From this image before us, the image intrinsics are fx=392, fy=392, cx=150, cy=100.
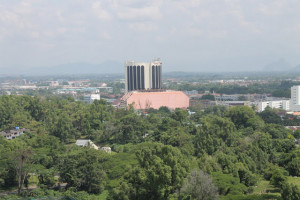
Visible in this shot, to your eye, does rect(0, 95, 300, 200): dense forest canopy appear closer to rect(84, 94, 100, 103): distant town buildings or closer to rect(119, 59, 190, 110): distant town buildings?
rect(119, 59, 190, 110): distant town buildings

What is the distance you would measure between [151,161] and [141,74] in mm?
51045

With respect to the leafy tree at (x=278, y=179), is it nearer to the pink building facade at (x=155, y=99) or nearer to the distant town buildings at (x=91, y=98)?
the pink building facade at (x=155, y=99)

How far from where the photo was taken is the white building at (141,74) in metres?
67.2

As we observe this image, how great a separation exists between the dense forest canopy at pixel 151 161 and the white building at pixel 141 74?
1217 inches

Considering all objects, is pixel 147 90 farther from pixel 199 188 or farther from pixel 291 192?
pixel 291 192

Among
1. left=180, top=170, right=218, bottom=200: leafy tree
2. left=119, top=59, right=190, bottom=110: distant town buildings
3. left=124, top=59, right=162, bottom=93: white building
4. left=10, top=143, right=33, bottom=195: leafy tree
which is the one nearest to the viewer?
left=180, top=170, right=218, bottom=200: leafy tree

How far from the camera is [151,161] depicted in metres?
17.0

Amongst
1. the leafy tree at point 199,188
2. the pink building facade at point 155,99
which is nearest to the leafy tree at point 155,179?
the leafy tree at point 199,188

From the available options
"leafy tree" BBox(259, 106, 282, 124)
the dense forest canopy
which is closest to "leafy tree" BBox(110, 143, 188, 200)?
the dense forest canopy

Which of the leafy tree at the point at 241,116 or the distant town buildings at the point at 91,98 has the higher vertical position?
the leafy tree at the point at 241,116

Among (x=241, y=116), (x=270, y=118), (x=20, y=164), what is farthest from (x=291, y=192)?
(x=270, y=118)

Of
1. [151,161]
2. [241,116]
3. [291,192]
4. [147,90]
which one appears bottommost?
[291,192]

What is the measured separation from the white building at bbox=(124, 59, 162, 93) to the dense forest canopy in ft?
101

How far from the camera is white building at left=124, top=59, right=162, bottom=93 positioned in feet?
220
